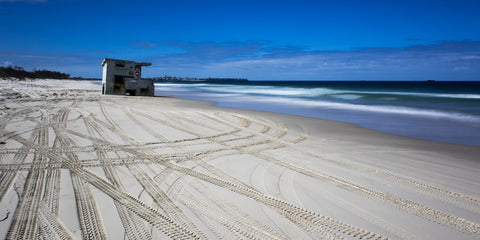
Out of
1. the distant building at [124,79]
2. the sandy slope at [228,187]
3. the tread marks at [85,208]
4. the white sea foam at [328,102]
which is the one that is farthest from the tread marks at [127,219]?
the distant building at [124,79]

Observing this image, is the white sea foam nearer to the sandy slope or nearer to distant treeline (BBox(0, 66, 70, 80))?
the sandy slope

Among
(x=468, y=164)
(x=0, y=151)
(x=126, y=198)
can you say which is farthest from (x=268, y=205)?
(x=0, y=151)

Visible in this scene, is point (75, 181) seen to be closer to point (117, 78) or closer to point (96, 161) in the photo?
point (96, 161)

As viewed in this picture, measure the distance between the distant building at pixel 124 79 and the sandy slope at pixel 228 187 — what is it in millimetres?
12941

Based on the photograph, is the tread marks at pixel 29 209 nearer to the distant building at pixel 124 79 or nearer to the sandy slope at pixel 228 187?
the sandy slope at pixel 228 187

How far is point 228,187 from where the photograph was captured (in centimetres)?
344

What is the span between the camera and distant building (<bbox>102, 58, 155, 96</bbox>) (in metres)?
18.2

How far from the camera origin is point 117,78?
1861 cm

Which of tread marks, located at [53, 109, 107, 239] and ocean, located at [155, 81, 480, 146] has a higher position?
ocean, located at [155, 81, 480, 146]

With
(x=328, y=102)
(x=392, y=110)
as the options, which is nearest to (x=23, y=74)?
(x=328, y=102)

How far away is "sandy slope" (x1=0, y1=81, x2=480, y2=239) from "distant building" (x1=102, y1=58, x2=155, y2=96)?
12.9 meters

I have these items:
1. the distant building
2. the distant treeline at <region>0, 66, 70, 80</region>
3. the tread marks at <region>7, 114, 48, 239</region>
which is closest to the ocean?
the distant building

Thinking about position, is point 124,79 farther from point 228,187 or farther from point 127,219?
point 127,219

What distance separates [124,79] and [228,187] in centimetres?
1756
